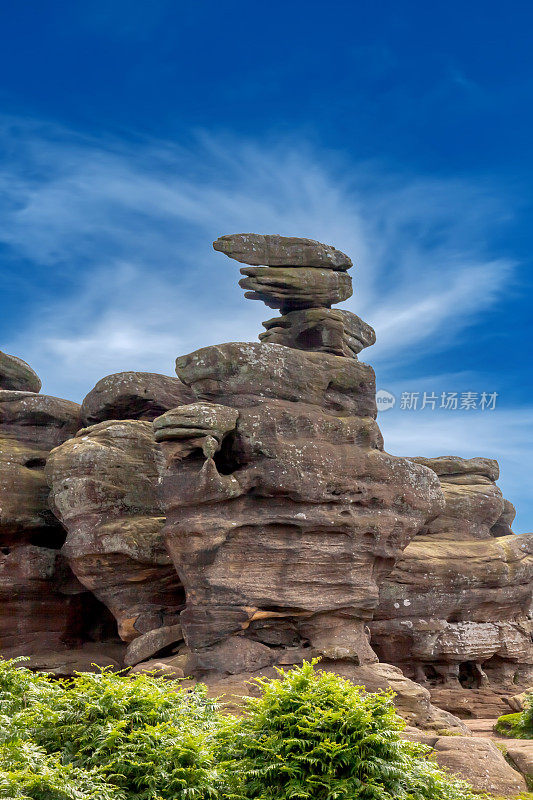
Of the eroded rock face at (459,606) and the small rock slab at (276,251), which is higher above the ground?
the small rock slab at (276,251)

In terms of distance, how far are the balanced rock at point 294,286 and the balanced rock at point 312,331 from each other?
55cm

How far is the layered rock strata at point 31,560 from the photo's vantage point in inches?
1374

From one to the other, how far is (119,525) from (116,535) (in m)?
0.48

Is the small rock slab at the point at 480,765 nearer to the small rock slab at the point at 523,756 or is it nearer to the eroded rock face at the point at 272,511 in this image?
the small rock slab at the point at 523,756

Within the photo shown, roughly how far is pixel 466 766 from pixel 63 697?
11.9m

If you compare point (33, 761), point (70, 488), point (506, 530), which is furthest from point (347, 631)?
point (506, 530)

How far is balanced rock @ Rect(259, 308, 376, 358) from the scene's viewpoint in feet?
125

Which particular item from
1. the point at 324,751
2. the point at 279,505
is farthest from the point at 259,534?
the point at 324,751

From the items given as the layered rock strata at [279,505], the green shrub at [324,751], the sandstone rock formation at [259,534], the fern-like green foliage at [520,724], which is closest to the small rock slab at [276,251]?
the sandstone rock formation at [259,534]

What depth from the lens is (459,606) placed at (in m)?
39.4

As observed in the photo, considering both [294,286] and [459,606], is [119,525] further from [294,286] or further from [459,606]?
[459,606]

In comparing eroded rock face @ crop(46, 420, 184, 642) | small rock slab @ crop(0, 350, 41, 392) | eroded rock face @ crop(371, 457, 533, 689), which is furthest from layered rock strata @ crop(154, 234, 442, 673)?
small rock slab @ crop(0, 350, 41, 392)

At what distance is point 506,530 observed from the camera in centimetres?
4838

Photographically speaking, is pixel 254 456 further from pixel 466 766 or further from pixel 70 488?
pixel 466 766
